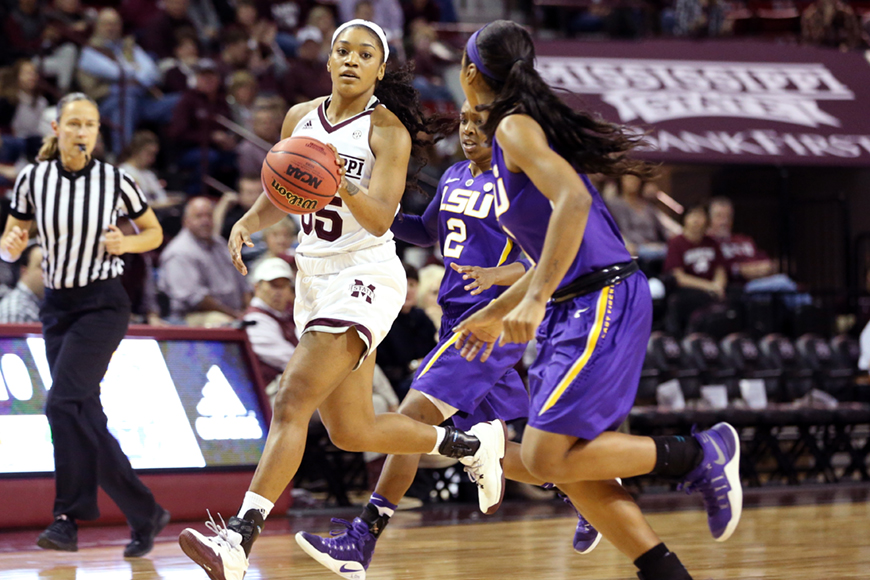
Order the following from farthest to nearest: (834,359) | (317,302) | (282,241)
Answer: (834,359), (282,241), (317,302)

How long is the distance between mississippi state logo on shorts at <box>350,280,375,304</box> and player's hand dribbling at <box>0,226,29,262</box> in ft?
6.29

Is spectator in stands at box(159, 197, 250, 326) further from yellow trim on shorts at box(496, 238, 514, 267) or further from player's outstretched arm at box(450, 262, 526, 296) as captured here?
player's outstretched arm at box(450, 262, 526, 296)

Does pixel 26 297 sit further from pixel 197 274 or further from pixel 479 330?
pixel 479 330

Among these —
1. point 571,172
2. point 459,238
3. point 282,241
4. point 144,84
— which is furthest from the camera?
point 144,84

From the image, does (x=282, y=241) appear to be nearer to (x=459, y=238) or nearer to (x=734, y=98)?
(x=459, y=238)

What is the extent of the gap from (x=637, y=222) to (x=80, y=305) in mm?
7003

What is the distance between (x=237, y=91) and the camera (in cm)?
1112

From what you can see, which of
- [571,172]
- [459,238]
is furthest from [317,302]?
[571,172]

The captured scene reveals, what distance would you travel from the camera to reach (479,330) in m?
3.60

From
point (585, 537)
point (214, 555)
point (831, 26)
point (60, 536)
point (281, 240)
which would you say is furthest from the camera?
point (831, 26)

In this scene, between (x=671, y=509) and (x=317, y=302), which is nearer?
(x=317, y=302)

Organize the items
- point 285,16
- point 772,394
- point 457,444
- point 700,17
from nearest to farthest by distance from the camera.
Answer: point 457,444, point 772,394, point 285,16, point 700,17

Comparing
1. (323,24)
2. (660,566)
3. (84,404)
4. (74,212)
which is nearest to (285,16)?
(323,24)

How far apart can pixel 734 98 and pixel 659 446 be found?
28.3ft
